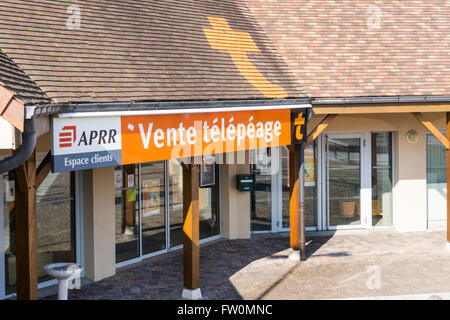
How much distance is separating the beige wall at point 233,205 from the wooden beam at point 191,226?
4.05 meters

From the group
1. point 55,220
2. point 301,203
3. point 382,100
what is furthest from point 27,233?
point 382,100

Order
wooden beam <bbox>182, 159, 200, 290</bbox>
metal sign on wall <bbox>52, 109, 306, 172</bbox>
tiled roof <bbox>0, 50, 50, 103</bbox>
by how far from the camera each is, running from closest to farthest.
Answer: tiled roof <bbox>0, 50, 50, 103</bbox>
metal sign on wall <bbox>52, 109, 306, 172</bbox>
wooden beam <bbox>182, 159, 200, 290</bbox>

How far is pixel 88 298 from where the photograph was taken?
31.3 ft

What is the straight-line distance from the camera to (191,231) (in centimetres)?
952

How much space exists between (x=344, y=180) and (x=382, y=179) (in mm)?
971

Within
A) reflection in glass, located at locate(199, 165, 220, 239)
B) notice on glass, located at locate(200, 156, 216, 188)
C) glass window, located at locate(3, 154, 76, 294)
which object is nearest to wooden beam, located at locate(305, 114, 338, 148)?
notice on glass, located at locate(200, 156, 216, 188)

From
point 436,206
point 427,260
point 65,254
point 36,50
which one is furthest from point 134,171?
point 436,206

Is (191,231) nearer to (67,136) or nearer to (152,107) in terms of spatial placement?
(152,107)

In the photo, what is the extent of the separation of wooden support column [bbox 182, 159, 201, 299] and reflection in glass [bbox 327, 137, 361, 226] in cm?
569

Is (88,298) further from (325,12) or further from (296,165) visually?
(325,12)

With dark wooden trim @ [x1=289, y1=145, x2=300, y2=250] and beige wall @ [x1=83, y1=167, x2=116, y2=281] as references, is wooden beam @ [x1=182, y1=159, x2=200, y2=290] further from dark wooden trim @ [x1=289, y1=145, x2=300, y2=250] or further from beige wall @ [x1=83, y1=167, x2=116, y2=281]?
dark wooden trim @ [x1=289, y1=145, x2=300, y2=250]

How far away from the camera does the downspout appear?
5.62 metres

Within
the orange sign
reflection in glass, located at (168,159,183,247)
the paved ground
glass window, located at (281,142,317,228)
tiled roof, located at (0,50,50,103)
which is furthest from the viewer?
glass window, located at (281,142,317,228)

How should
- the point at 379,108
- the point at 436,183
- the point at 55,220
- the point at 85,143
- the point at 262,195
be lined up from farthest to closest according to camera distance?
the point at 436,183
the point at 262,195
the point at 379,108
the point at 55,220
the point at 85,143
